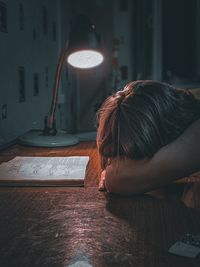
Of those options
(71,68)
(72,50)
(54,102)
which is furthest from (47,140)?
(71,68)

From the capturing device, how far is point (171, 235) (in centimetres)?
59

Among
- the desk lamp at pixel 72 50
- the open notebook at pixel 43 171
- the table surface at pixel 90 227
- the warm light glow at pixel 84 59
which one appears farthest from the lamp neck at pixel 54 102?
the table surface at pixel 90 227

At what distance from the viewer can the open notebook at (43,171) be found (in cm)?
85

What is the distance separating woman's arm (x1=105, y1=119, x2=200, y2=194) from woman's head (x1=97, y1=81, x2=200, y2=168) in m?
0.02

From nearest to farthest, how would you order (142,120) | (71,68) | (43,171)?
(142,120) < (43,171) < (71,68)

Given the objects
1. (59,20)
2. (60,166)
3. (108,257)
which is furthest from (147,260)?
(59,20)

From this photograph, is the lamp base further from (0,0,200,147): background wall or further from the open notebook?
the open notebook

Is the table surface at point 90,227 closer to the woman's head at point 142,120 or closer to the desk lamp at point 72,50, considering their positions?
the woman's head at point 142,120

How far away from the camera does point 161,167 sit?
2.44ft


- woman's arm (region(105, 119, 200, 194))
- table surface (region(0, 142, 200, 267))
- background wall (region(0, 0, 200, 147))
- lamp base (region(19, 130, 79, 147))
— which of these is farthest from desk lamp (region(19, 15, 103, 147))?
woman's arm (region(105, 119, 200, 194))

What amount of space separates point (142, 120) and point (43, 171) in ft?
0.93

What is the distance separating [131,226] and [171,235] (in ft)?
0.21

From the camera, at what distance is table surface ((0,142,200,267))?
1.71ft

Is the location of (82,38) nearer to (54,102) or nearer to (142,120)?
(54,102)
